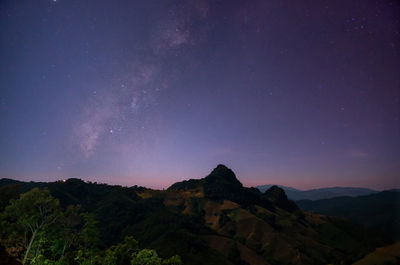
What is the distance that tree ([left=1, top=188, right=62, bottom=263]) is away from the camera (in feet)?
130

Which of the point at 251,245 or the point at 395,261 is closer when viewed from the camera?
the point at 395,261

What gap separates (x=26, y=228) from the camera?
40.7m

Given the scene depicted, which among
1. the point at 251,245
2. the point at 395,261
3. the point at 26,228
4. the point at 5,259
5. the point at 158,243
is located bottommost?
the point at 395,261

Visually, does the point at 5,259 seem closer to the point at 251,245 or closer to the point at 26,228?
the point at 26,228

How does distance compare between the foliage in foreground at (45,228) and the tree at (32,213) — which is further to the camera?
the tree at (32,213)

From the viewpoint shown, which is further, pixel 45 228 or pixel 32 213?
pixel 45 228

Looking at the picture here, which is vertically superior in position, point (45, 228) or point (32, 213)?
point (32, 213)

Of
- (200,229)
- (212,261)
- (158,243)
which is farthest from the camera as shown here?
(200,229)

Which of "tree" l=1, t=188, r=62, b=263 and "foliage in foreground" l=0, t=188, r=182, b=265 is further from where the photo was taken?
"tree" l=1, t=188, r=62, b=263

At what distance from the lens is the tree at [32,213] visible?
39.6 metres

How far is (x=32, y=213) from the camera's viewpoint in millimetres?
40562

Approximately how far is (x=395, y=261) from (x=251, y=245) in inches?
3908

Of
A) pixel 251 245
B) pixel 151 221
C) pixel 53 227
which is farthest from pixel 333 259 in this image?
pixel 53 227

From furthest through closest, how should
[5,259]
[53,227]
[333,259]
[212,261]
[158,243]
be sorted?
1. [333,259]
2. [158,243]
3. [212,261]
4. [53,227]
5. [5,259]
